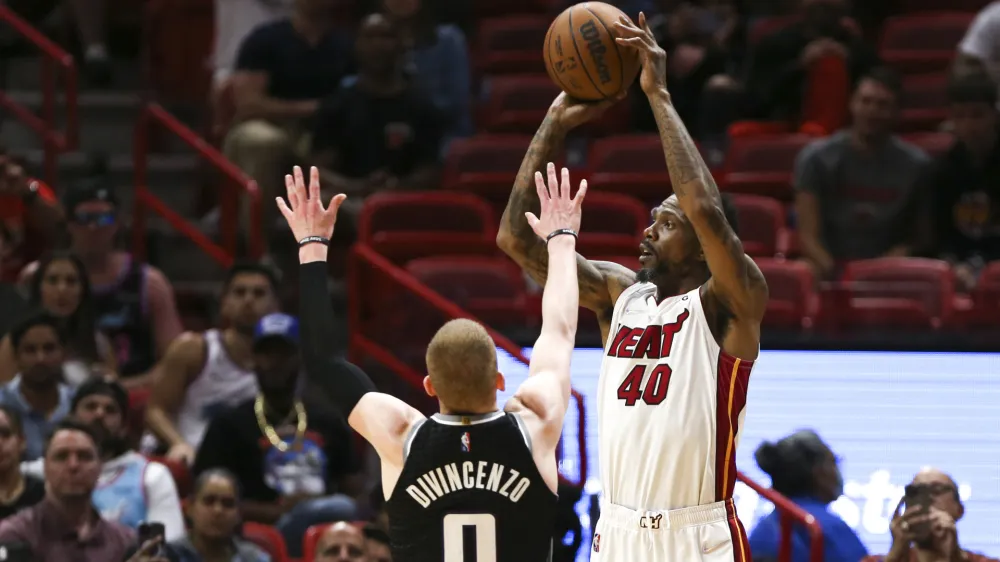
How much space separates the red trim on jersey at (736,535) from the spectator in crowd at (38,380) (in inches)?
160

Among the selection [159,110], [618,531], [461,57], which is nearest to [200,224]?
[159,110]

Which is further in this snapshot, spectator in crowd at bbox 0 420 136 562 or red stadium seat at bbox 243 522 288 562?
red stadium seat at bbox 243 522 288 562

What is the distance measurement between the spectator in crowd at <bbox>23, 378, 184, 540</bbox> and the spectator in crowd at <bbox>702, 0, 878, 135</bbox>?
4.87 m

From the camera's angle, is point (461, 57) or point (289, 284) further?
point (461, 57)

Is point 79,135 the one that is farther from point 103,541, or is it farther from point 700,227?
point 700,227

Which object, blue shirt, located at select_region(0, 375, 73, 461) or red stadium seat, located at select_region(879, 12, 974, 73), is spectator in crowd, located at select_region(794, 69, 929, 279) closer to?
red stadium seat, located at select_region(879, 12, 974, 73)

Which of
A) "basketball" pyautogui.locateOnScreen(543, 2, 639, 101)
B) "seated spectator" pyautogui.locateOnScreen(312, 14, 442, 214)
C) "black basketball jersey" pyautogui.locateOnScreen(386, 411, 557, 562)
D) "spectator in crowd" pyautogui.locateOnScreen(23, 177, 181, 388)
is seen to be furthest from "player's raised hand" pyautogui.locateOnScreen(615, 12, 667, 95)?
"seated spectator" pyautogui.locateOnScreen(312, 14, 442, 214)

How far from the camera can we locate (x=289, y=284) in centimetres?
1017

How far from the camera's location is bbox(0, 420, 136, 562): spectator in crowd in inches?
296

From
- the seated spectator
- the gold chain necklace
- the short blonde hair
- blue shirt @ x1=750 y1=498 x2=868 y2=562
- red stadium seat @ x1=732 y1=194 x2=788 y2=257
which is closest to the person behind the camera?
the short blonde hair

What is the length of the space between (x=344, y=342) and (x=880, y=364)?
118 inches

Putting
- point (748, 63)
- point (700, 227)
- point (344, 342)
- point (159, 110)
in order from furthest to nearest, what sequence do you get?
point (748, 63)
point (159, 110)
point (344, 342)
point (700, 227)

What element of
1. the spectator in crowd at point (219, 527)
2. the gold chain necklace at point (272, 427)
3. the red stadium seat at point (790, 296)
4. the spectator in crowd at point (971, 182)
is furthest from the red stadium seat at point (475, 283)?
the spectator in crowd at point (971, 182)

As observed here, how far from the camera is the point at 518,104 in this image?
481 inches
